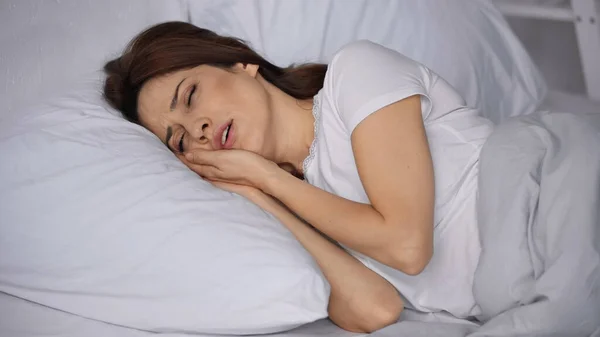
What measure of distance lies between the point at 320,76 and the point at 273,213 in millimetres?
357

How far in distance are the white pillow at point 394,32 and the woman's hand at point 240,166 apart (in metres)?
0.45

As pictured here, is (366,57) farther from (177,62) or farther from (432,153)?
(177,62)

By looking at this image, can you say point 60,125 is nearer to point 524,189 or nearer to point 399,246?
point 399,246

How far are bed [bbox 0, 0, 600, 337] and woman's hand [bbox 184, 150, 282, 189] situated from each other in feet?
0.20

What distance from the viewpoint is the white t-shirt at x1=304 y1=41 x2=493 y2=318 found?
45.6 inches

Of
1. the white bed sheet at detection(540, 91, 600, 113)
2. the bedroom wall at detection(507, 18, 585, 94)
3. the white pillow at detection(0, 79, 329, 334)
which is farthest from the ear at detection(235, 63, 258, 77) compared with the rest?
the bedroom wall at detection(507, 18, 585, 94)

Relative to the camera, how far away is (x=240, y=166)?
46.8 inches

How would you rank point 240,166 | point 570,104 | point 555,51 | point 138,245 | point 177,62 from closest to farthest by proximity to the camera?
point 138,245
point 240,166
point 177,62
point 570,104
point 555,51

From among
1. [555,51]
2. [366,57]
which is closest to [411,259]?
[366,57]

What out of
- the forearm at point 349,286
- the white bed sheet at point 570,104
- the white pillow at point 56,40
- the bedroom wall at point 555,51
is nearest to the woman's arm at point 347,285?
the forearm at point 349,286

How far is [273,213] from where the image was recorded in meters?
1.17

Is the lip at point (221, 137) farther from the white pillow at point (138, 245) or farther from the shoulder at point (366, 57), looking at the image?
the shoulder at point (366, 57)

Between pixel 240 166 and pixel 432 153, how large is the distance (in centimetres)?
31

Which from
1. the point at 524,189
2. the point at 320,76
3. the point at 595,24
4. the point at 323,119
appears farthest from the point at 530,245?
the point at 595,24
